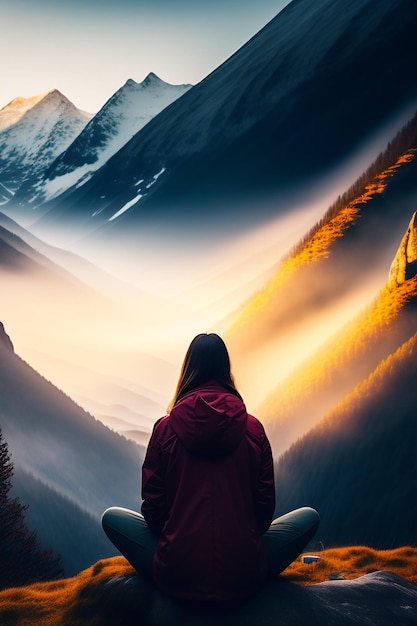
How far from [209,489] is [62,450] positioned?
7.40m

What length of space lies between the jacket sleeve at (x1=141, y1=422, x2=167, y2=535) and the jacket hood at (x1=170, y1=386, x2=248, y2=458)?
0.68 ft

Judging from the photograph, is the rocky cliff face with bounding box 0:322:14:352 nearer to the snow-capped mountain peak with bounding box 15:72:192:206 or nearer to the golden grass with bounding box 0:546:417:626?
the golden grass with bounding box 0:546:417:626

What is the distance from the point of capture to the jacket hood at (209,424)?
2.91 meters

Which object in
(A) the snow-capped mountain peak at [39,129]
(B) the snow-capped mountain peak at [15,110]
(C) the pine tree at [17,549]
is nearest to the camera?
(C) the pine tree at [17,549]

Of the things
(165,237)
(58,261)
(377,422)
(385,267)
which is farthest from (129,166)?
(377,422)

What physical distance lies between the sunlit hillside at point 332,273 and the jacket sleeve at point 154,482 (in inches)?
215

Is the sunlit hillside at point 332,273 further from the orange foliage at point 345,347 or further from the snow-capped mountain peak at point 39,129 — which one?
the snow-capped mountain peak at point 39,129

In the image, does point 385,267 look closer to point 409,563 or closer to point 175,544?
point 409,563

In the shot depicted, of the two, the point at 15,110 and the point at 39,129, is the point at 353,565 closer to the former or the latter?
the point at 15,110

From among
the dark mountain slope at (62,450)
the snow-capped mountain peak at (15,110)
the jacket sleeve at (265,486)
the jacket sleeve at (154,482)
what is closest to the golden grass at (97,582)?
the jacket sleeve at (154,482)

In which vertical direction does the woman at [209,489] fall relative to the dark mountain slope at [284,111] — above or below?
below

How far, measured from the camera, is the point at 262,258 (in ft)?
38.8

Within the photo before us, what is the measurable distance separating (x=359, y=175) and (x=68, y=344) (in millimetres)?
7505

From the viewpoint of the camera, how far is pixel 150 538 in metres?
3.46
